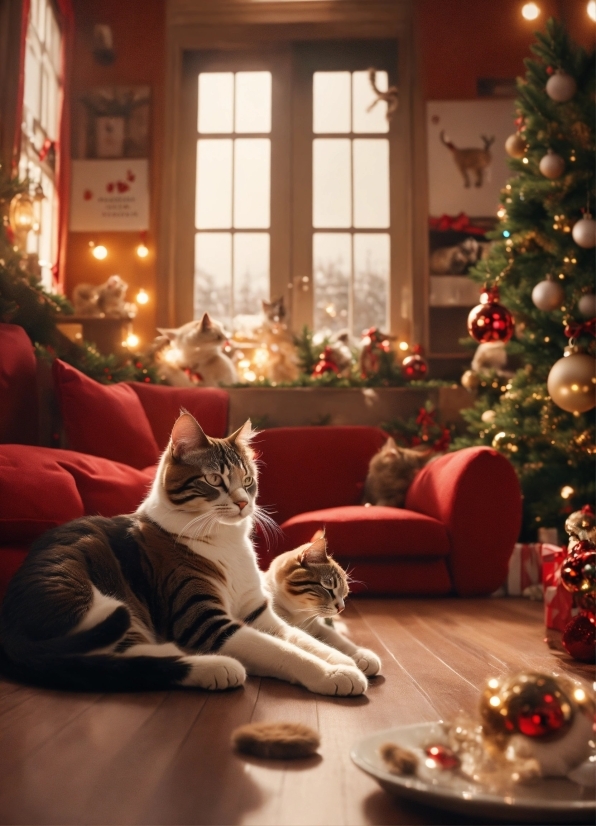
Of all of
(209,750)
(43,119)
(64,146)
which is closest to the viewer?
(209,750)

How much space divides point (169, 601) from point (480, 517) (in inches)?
63.2

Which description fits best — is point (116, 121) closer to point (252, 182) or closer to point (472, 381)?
point (252, 182)

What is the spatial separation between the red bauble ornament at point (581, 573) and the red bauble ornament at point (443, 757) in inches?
38.2

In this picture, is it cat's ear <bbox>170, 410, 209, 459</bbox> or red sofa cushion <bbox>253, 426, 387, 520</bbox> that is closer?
cat's ear <bbox>170, 410, 209, 459</bbox>

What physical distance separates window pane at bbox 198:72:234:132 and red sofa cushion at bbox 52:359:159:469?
3095 millimetres

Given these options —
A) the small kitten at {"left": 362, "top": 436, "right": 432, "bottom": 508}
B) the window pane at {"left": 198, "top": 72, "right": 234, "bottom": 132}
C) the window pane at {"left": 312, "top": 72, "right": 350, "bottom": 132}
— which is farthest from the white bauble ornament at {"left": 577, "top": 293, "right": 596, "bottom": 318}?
the window pane at {"left": 198, "top": 72, "right": 234, "bottom": 132}

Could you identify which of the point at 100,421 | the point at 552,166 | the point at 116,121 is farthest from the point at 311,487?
the point at 116,121

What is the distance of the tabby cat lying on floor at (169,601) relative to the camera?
1490 millimetres

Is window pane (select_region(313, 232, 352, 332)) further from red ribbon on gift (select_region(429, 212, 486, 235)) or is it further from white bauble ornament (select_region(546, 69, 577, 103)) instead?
white bauble ornament (select_region(546, 69, 577, 103))

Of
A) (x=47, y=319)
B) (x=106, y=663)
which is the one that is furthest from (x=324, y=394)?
(x=106, y=663)

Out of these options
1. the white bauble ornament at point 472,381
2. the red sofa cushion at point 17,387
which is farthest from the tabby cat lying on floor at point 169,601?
the white bauble ornament at point 472,381

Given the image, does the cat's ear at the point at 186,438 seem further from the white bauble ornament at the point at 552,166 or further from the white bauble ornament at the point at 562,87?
the white bauble ornament at the point at 562,87

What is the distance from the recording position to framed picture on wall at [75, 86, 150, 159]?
541 cm

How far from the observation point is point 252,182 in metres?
5.55
